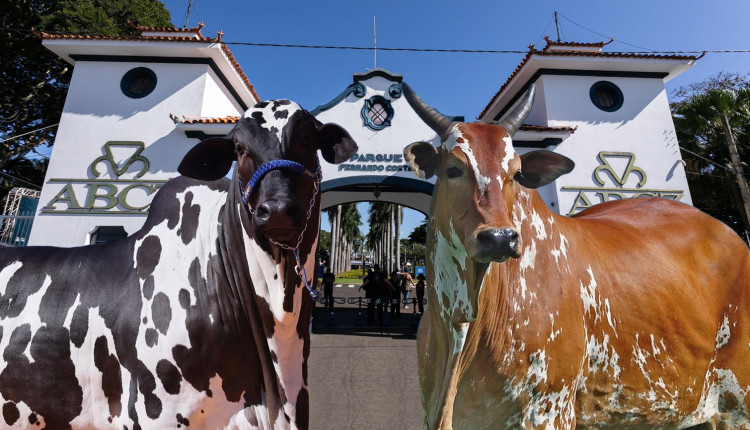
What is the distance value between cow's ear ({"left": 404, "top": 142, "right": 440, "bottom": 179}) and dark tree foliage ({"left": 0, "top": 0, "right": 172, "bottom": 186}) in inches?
639

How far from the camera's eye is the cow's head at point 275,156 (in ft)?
4.50

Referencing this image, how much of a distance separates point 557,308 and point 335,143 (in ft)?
4.87

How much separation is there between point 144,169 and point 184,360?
30.7 feet

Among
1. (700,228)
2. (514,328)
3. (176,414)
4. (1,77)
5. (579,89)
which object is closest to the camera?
(176,414)

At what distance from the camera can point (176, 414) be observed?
4.64 ft

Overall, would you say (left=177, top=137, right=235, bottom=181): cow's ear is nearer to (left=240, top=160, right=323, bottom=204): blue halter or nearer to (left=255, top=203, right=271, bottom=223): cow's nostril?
(left=240, top=160, right=323, bottom=204): blue halter

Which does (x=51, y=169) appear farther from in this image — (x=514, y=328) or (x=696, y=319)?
(x=696, y=319)

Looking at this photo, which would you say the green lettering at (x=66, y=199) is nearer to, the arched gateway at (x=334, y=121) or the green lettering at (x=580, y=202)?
the arched gateway at (x=334, y=121)

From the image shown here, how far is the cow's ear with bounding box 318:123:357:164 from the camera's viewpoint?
1.87 metres

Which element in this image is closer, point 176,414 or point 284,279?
point 176,414

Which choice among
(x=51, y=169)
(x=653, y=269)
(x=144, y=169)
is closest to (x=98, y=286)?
(x=653, y=269)

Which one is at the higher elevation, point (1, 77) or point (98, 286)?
point (1, 77)

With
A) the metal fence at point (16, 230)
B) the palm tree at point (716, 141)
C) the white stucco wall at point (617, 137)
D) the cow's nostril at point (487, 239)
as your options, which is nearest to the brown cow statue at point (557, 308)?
the cow's nostril at point (487, 239)

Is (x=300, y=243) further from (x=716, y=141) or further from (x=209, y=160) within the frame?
(x=716, y=141)
